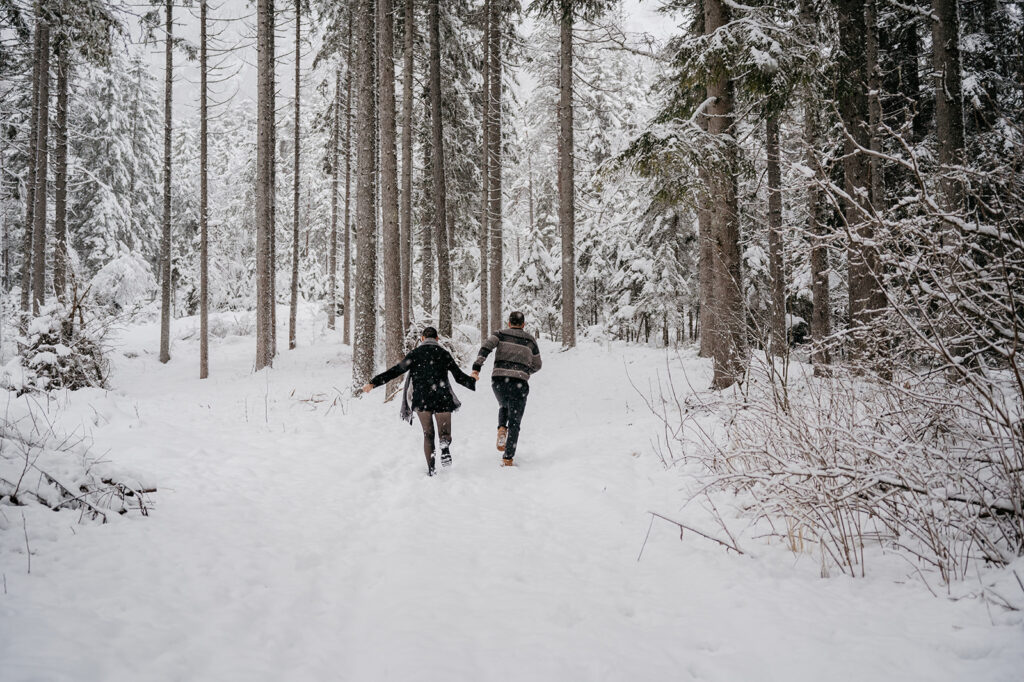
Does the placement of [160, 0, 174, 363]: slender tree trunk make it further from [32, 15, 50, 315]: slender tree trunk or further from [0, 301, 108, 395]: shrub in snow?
[0, 301, 108, 395]: shrub in snow

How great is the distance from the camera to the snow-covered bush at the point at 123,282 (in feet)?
73.8

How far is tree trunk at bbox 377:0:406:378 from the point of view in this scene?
10.0m

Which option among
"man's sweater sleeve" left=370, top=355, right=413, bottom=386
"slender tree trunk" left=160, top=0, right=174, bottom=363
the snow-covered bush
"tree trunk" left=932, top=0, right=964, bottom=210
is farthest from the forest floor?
the snow-covered bush

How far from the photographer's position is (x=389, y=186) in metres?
10.4

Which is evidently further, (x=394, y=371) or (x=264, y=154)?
(x=264, y=154)

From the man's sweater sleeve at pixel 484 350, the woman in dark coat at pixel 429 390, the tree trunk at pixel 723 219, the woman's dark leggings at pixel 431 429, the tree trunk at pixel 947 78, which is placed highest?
the tree trunk at pixel 947 78

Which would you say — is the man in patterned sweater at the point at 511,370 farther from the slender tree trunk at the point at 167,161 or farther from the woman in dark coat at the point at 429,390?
the slender tree trunk at the point at 167,161

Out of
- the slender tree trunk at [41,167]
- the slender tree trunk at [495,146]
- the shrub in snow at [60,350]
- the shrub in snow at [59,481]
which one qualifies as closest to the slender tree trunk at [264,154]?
the shrub in snow at [60,350]

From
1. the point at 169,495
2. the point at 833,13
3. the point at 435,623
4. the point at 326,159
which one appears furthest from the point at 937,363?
the point at 326,159

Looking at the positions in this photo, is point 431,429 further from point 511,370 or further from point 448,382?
point 511,370

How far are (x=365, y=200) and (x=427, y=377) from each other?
216 inches

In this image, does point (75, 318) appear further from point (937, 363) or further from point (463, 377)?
point (937, 363)

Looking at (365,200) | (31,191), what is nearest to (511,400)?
(365,200)

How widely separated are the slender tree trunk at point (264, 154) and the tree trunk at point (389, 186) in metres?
5.99
